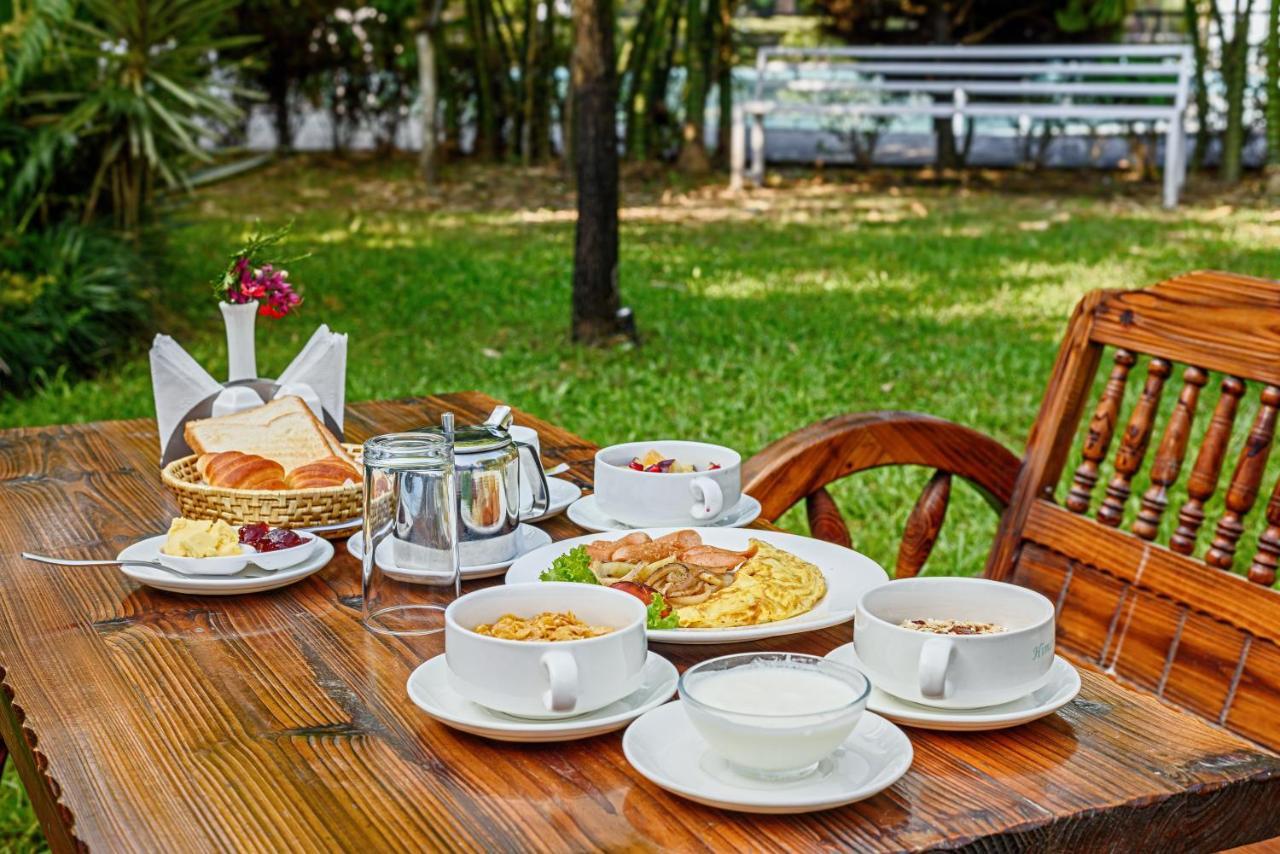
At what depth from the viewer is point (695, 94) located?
39.3 feet

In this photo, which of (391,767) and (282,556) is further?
(282,556)

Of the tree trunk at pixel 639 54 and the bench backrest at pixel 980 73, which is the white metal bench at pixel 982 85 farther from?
the tree trunk at pixel 639 54

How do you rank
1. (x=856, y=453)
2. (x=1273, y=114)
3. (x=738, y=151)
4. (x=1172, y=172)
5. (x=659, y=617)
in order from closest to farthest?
(x=659, y=617), (x=856, y=453), (x=1273, y=114), (x=1172, y=172), (x=738, y=151)

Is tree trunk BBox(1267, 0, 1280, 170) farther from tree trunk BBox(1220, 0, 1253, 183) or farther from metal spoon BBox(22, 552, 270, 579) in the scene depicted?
metal spoon BBox(22, 552, 270, 579)

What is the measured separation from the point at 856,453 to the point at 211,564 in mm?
954

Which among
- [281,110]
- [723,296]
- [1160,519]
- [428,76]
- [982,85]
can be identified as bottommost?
[723,296]

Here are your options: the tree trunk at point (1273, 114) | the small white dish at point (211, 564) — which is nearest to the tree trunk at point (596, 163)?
the small white dish at point (211, 564)

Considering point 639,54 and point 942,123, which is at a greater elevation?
point 639,54

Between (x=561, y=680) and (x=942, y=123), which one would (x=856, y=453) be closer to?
(x=561, y=680)

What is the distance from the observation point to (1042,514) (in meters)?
2.16

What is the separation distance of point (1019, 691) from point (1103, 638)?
36.2 inches

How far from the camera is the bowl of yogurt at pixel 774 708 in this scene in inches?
40.9

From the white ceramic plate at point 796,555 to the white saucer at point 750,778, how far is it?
0.18m

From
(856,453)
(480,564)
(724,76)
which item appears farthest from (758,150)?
(480,564)
